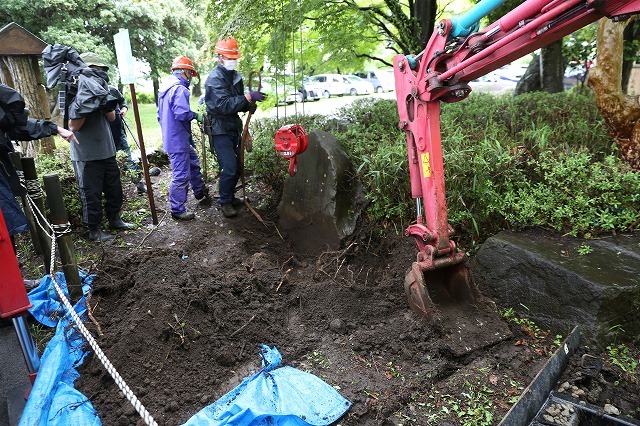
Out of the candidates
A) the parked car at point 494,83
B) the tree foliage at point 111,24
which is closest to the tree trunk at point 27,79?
the tree foliage at point 111,24

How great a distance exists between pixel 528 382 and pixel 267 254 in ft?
8.91

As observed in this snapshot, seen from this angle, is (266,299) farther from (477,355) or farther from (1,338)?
(1,338)

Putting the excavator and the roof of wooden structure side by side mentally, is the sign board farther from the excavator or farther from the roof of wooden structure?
the excavator

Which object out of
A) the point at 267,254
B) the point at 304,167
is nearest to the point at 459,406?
the point at 267,254

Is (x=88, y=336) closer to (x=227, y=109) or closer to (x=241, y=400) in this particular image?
(x=241, y=400)

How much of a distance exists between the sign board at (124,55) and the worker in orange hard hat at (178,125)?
50 cm

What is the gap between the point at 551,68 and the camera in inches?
362

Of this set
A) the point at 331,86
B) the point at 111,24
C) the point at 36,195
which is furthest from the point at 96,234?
the point at 331,86

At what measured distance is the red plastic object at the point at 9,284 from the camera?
8.82 ft

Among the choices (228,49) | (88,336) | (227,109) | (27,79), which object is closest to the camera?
(88,336)

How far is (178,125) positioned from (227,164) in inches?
30.9

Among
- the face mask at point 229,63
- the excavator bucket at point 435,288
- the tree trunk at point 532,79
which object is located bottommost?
the excavator bucket at point 435,288

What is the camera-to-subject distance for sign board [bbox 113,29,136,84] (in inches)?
189

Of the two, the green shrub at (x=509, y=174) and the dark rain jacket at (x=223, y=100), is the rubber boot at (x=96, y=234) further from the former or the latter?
the green shrub at (x=509, y=174)
